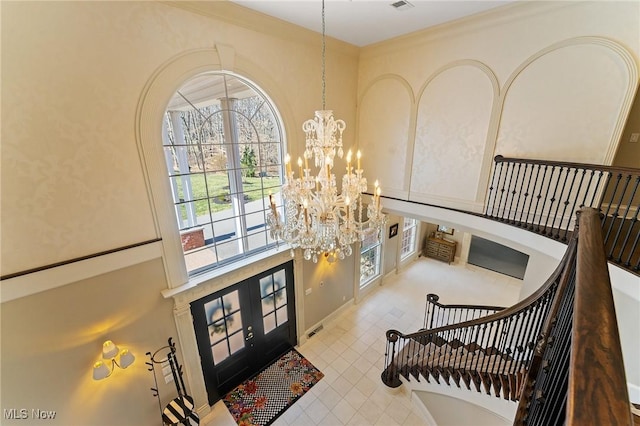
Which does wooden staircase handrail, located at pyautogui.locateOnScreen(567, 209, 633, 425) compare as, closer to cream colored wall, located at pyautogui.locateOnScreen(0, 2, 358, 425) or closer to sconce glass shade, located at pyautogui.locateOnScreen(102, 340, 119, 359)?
cream colored wall, located at pyautogui.locateOnScreen(0, 2, 358, 425)

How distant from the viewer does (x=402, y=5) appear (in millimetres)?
3373

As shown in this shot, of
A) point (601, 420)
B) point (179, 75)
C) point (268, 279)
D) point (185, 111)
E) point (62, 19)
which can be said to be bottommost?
point (268, 279)

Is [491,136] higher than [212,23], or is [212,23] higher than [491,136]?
[212,23]

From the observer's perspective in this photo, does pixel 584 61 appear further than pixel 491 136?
No

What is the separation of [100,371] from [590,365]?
3.98 metres

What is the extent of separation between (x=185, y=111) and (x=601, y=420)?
4027 millimetres

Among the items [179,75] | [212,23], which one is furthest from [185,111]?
[212,23]

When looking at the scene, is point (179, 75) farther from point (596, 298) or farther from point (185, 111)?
point (596, 298)

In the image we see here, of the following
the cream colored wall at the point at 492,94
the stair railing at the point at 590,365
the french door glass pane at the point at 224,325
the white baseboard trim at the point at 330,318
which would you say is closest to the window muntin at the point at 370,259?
the white baseboard trim at the point at 330,318

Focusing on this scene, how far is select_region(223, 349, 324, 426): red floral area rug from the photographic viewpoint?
168 inches

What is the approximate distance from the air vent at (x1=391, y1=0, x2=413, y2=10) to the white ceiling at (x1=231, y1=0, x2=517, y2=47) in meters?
0.05

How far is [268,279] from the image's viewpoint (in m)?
4.72

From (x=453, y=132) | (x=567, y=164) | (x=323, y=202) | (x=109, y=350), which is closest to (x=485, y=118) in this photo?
(x=453, y=132)

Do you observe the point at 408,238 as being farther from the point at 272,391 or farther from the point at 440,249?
the point at 272,391
